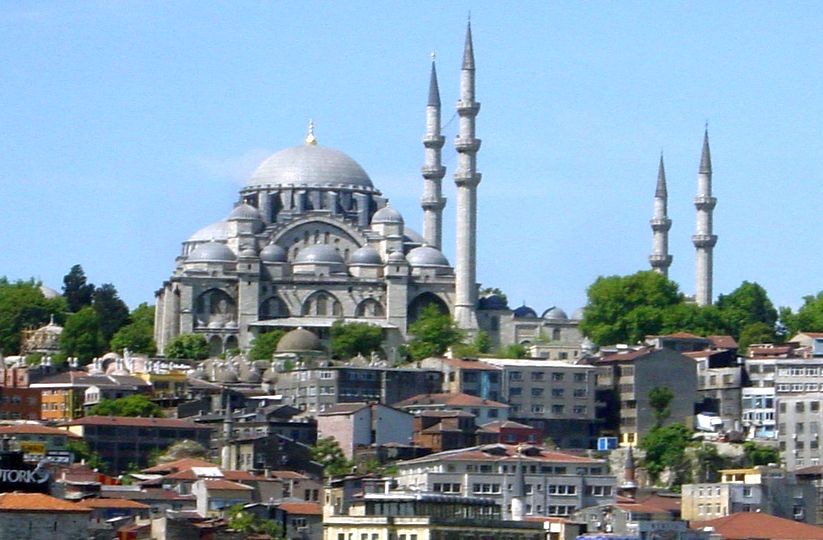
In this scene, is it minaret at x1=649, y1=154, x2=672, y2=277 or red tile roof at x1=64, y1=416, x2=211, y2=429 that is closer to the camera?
red tile roof at x1=64, y1=416, x2=211, y2=429

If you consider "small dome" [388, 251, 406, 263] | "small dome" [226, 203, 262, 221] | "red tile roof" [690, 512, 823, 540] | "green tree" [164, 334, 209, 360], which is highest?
"small dome" [226, 203, 262, 221]

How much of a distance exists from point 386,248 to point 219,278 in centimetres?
926

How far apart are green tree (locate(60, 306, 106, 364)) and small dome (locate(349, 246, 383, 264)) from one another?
38.4ft

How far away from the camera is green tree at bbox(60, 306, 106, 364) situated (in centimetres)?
13200

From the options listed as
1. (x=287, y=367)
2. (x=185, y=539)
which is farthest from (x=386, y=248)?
(x=185, y=539)

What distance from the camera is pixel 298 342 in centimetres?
12531

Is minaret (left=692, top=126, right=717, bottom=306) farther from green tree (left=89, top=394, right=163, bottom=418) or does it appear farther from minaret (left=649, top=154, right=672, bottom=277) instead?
green tree (left=89, top=394, right=163, bottom=418)

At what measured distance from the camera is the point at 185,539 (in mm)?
71438

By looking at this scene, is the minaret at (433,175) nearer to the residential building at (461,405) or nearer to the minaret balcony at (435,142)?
the minaret balcony at (435,142)

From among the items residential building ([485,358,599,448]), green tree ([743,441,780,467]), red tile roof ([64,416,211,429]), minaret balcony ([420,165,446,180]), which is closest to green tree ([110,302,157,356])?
minaret balcony ([420,165,446,180])

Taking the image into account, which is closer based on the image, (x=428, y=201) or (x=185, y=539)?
(x=185, y=539)

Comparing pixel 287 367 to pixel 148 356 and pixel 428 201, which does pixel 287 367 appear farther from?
pixel 428 201

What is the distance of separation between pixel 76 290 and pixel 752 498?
61.3 metres

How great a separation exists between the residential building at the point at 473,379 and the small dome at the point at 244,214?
29.5m
